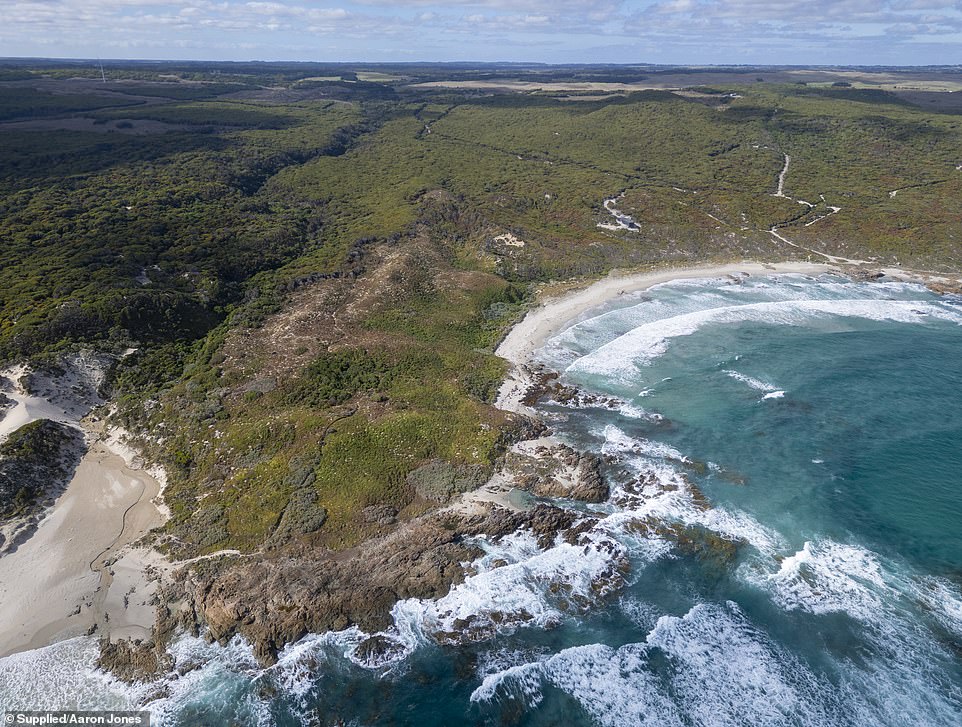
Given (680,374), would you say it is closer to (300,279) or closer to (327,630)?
(327,630)

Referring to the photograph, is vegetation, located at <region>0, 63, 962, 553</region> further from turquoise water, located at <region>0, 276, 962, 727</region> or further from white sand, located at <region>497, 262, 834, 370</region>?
turquoise water, located at <region>0, 276, 962, 727</region>

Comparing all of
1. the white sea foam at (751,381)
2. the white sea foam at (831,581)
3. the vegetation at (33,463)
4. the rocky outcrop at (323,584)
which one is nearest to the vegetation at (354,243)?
the rocky outcrop at (323,584)

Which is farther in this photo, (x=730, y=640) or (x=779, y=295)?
A: (x=779, y=295)

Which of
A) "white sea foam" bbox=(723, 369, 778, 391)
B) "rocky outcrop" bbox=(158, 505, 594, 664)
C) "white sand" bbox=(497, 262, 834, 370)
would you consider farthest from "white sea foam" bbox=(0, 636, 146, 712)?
"white sea foam" bbox=(723, 369, 778, 391)

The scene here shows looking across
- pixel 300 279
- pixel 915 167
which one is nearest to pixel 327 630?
pixel 300 279

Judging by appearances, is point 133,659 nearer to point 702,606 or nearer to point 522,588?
point 522,588

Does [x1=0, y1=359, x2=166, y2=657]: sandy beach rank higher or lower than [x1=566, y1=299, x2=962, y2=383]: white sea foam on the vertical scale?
lower
